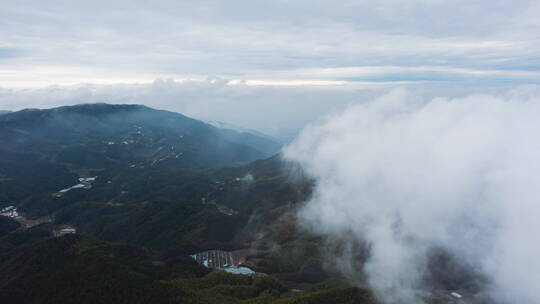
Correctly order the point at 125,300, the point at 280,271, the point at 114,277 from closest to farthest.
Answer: the point at 125,300
the point at 114,277
the point at 280,271

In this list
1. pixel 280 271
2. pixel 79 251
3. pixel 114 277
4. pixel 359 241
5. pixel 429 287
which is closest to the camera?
pixel 114 277

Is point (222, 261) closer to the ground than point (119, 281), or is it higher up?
closer to the ground

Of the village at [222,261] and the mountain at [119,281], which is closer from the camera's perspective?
the mountain at [119,281]

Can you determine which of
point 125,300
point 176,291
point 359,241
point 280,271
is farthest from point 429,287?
point 125,300

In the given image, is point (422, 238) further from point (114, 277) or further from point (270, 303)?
point (114, 277)

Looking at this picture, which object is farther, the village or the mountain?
the village

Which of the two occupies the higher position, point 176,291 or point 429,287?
point 176,291

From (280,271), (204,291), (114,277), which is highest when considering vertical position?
(114,277)

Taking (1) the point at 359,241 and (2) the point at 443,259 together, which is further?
(1) the point at 359,241

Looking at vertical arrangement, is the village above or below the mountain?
below

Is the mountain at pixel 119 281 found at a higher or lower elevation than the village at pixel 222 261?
higher

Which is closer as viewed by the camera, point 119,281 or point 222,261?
point 119,281
